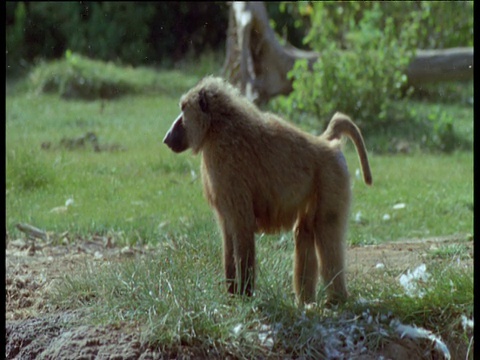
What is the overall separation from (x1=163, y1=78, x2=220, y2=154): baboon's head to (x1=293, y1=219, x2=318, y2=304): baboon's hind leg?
0.80m

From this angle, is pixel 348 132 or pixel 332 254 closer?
pixel 332 254

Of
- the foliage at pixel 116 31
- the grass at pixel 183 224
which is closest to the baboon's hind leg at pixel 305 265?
the grass at pixel 183 224

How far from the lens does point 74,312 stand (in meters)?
4.80

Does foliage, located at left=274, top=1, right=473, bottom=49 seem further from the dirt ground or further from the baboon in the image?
the baboon

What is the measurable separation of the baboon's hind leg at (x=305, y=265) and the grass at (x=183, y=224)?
0.38 feet

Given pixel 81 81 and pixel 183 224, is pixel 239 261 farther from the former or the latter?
pixel 81 81

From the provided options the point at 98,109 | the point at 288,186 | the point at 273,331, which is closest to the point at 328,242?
the point at 288,186

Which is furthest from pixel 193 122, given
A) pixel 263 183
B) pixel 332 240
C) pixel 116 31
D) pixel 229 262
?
pixel 116 31

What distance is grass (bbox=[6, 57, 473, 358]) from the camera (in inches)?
178

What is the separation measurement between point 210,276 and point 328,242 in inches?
27.6

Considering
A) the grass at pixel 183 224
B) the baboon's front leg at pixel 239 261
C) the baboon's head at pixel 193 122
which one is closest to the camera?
the grass at pixel 183 224

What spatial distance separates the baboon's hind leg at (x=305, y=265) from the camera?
496 cm

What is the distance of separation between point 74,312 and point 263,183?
4.19ft

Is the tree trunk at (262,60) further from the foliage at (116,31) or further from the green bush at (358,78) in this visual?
the foliage at (116,31)
